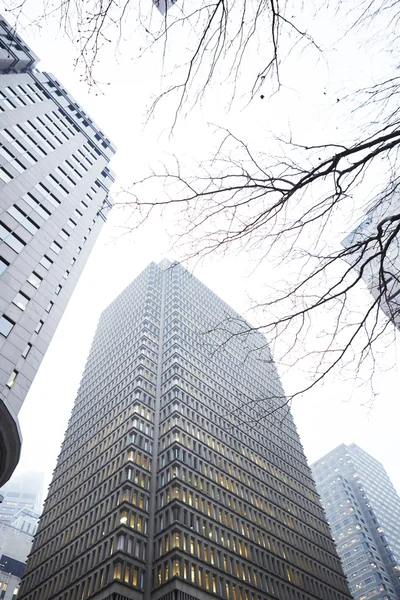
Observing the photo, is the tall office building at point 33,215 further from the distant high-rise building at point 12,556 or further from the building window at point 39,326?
the distant high-rise building at point 12,556

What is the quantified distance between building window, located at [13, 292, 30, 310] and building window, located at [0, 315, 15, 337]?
1.48 meters

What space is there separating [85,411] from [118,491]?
2768cm

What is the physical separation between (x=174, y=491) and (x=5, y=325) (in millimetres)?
33239

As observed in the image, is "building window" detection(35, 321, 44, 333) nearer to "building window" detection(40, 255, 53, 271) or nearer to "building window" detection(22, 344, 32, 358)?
"building window" detection(22, 344, 32, 358)

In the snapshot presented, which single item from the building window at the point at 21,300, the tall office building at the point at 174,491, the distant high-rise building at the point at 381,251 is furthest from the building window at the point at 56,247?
the distant high-rise building at the point at 381,251

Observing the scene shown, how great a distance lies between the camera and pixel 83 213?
118 ft

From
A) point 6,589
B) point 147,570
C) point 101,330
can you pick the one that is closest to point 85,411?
point 101,330

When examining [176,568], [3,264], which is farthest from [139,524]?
[3,264]

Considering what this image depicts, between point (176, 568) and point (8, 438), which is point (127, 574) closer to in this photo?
point (176, 568)

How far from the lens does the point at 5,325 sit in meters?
21.1

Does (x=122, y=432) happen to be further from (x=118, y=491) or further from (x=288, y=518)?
(x=288, y=518)

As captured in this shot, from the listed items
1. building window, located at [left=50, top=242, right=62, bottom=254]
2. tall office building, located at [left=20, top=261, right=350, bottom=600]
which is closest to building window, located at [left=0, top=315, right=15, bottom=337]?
building window, located at [left=50, top=242, right=62, bottom=254]

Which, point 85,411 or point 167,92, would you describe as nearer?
point 167,92

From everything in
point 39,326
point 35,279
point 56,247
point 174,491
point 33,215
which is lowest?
point 39,326
